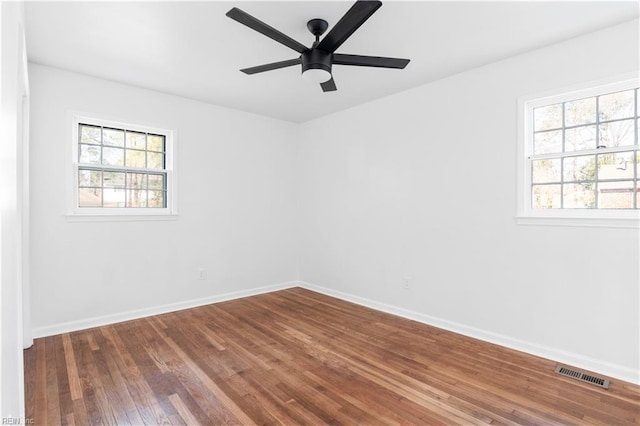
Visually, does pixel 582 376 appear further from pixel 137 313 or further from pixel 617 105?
pixel 137 313

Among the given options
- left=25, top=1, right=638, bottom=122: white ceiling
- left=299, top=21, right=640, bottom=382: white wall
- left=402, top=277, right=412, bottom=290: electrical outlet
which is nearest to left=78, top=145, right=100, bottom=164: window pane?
left=25, top=1, right=638, bottom=122: white ceiling

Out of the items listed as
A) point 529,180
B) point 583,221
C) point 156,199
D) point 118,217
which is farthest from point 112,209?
point 583,221

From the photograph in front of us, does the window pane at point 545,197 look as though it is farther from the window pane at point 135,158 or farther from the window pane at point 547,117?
the window pane at point 135,158

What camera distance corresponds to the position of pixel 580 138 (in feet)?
9.42

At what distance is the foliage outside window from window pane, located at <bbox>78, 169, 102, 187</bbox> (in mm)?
4415

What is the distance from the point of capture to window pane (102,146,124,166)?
3805mm

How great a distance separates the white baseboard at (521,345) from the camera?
2.57 m

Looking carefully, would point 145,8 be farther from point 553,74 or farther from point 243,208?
point 553,74

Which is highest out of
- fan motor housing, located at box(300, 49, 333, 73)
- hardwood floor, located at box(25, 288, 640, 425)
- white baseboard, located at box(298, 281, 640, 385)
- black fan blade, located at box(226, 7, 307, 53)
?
black fan blade, located at box(226, 7, 307, 53)

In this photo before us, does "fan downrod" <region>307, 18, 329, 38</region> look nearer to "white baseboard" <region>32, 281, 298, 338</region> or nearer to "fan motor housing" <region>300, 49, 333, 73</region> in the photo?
"fan motor housing" <region>300, 49, 333, 73</region>

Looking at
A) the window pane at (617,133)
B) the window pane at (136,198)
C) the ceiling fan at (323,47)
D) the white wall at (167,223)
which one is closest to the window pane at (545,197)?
the window pane at (617,133)

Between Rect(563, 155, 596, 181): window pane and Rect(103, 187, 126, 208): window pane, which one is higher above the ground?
Rect(563, 155, 596, 181): window pane

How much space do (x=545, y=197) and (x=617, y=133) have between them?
695 millimetres

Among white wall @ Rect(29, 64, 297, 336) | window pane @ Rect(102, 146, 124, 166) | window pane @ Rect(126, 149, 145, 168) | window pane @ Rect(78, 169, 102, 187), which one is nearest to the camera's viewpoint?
white wall @ Rect(29, 64, 297, 336)
